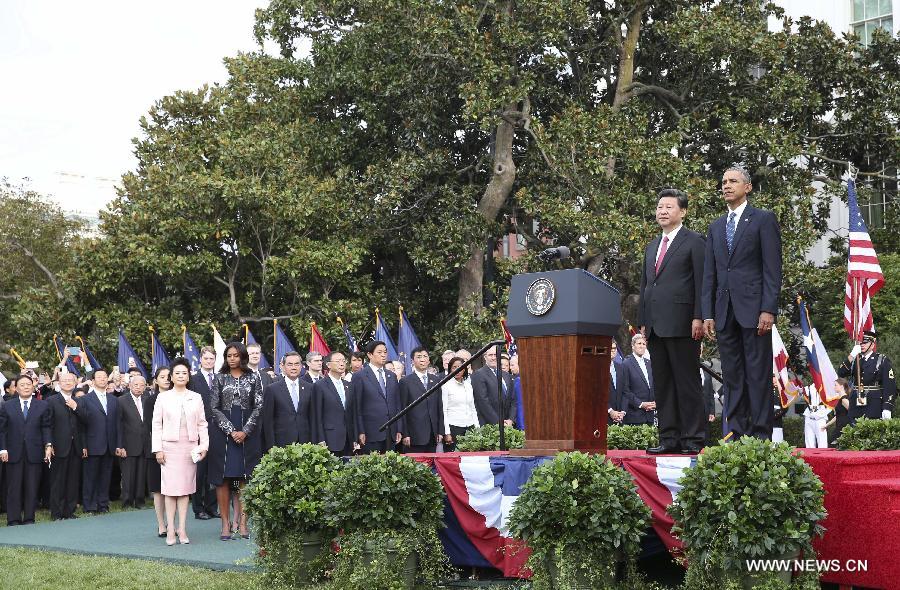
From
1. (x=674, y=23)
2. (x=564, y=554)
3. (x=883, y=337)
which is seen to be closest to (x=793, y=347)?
(x=883, y=337)

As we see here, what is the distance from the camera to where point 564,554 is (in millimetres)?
5789

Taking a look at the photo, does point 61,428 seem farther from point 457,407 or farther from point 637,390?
point 637,390

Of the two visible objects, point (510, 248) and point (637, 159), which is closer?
point (637, 159)

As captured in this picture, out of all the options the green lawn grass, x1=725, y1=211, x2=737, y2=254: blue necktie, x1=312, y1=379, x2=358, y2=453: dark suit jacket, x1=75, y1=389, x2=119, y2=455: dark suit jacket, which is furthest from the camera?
x1=75, y1=389, x2=119, y2=455: dark suit jacket

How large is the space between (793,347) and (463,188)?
7.25m

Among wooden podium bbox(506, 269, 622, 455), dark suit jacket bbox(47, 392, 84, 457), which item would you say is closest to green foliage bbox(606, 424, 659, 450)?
wooden podium bbox(506, 269, 622, 455)

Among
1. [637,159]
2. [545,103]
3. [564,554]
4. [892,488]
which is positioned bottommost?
[564,554]

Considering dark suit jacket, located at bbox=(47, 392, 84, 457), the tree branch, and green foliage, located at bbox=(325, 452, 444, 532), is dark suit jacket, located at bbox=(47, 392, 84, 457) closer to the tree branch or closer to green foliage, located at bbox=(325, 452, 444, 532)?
green foliage, located at bbox=(325, 452, 444, 532)

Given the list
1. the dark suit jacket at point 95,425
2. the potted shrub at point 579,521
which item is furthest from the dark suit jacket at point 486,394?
the potted shrub at point 579,521

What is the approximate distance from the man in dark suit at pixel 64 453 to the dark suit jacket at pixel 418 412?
4.41 metres

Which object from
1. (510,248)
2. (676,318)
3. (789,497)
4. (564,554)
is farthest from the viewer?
(510,248)

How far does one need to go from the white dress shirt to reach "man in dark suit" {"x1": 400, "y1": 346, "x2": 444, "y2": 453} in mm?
250

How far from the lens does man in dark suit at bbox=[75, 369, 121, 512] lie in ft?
45.8

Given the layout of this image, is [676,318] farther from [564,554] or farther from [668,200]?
[564,554]
